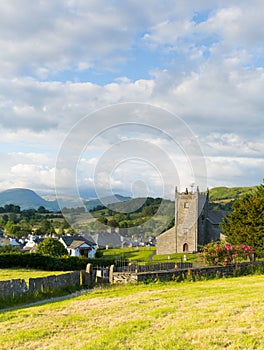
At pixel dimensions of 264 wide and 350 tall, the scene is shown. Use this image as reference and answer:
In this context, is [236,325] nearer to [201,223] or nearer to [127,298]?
[127,298]

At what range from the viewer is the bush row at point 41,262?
33625mm

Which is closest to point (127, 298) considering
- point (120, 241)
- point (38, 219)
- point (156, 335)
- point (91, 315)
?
point (91, 315)

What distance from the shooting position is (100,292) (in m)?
15.2

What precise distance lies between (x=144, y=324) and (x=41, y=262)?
2671 centimetres

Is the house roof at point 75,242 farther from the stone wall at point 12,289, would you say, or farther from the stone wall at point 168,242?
the stone wall at point 12,289

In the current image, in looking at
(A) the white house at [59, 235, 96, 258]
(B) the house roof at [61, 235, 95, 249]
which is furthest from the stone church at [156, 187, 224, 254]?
(B) the house roof at [61, 235, 95, 249]

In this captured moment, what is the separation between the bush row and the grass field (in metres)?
21.6

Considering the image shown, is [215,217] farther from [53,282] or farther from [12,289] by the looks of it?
[12,289]

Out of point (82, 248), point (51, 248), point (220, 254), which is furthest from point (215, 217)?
point (220, 254)

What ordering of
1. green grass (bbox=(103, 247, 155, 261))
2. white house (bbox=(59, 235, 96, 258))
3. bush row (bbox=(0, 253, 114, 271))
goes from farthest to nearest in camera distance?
white house (bbox=(59, 235, 96, 258))
green grass (bbox=(103, 247, 155, 261))
bush row (bbox=(0, 253, 114, 271))

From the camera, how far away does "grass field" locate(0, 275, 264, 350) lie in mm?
7062

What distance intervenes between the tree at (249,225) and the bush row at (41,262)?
1363cm

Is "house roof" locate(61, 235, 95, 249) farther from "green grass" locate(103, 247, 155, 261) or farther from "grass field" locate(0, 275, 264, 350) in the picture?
"grass field" locate(0, 275, 264, 350)

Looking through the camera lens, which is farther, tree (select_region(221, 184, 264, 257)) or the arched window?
the arched window
